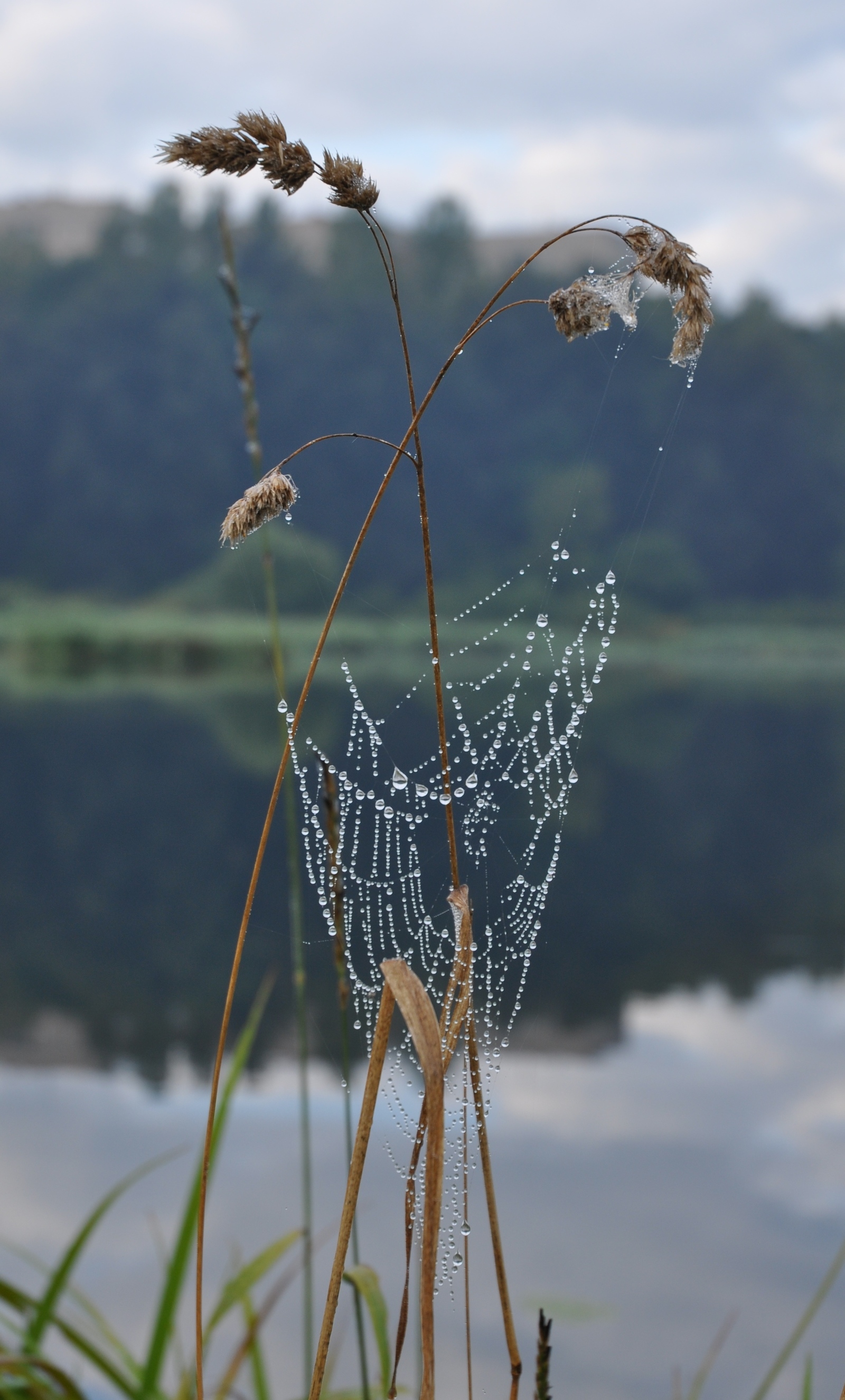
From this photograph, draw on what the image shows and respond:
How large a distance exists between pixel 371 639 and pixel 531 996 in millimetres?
38846

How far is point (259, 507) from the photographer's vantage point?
825 mm

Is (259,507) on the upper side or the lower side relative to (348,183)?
lower

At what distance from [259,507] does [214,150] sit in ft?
0.94

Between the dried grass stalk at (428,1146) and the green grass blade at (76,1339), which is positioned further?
the green grass blade at (76,1339)

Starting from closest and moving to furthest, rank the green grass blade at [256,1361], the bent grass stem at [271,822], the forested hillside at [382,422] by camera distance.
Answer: the bent grass stem at [271,822] → the green grass blade at [256,1361] → the forested hillside at [382,422]

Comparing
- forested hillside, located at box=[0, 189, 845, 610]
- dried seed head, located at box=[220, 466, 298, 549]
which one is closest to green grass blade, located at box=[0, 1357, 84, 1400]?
dried seed head, located at box=[220, 466, 298, 549]

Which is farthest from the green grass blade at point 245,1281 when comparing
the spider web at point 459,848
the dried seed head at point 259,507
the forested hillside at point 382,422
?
the forested hillside at point 382,422

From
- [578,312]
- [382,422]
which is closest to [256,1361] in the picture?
[578,312]

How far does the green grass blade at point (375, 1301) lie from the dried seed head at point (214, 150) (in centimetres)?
104

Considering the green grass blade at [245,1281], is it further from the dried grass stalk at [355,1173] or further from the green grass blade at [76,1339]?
the dried grass stalk at [355,1173]

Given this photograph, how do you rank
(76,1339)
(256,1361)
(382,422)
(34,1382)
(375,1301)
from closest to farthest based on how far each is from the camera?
(375,1301) < (34,1382) < (76,1339) < (256,1361) < (382,422)

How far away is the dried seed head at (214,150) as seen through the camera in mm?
861

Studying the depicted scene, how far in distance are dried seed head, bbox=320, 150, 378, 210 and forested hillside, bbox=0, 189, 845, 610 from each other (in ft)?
124

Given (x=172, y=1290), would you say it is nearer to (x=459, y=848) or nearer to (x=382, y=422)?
(x=459, y=848)
